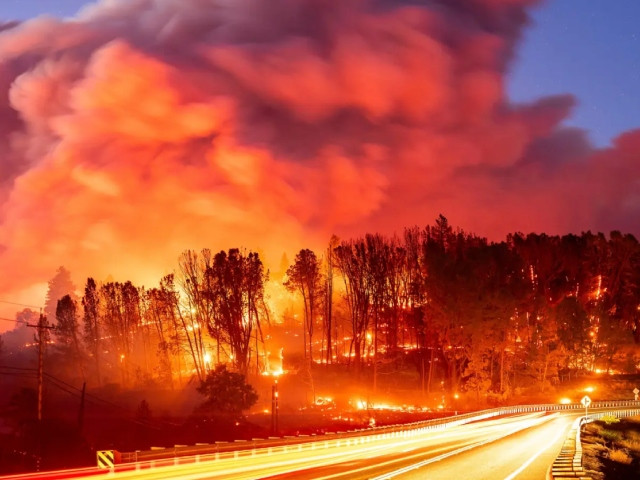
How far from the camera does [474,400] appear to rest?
7512 centimetres

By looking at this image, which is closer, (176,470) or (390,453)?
(176,470)

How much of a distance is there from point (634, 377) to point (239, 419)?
53.8 m

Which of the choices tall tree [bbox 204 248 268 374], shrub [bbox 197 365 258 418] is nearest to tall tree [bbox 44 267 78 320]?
tall tree [bbox 204 248 268 374]

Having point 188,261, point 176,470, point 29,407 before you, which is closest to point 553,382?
point 188,261

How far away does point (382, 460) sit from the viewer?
33.3 metres

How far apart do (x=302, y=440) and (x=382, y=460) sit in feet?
31.6

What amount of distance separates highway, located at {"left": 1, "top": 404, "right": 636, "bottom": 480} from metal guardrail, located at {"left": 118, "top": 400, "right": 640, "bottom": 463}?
19 centimetres

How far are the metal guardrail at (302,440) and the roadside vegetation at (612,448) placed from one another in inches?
392

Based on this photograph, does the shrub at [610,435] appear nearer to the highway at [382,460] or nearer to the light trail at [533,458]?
the highway at [382,460]

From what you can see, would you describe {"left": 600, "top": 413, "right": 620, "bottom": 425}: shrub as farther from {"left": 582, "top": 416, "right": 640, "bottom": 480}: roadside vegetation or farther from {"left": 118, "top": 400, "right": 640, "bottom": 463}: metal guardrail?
{"left": 118, "top": 400, "right": 640, "bottom": 463}: metal guardrail

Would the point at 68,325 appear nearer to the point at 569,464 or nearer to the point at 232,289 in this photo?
the point at 232,289

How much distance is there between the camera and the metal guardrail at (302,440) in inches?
1231

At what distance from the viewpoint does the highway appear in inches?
1057

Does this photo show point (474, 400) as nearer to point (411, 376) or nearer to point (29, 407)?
point (411, 376)
